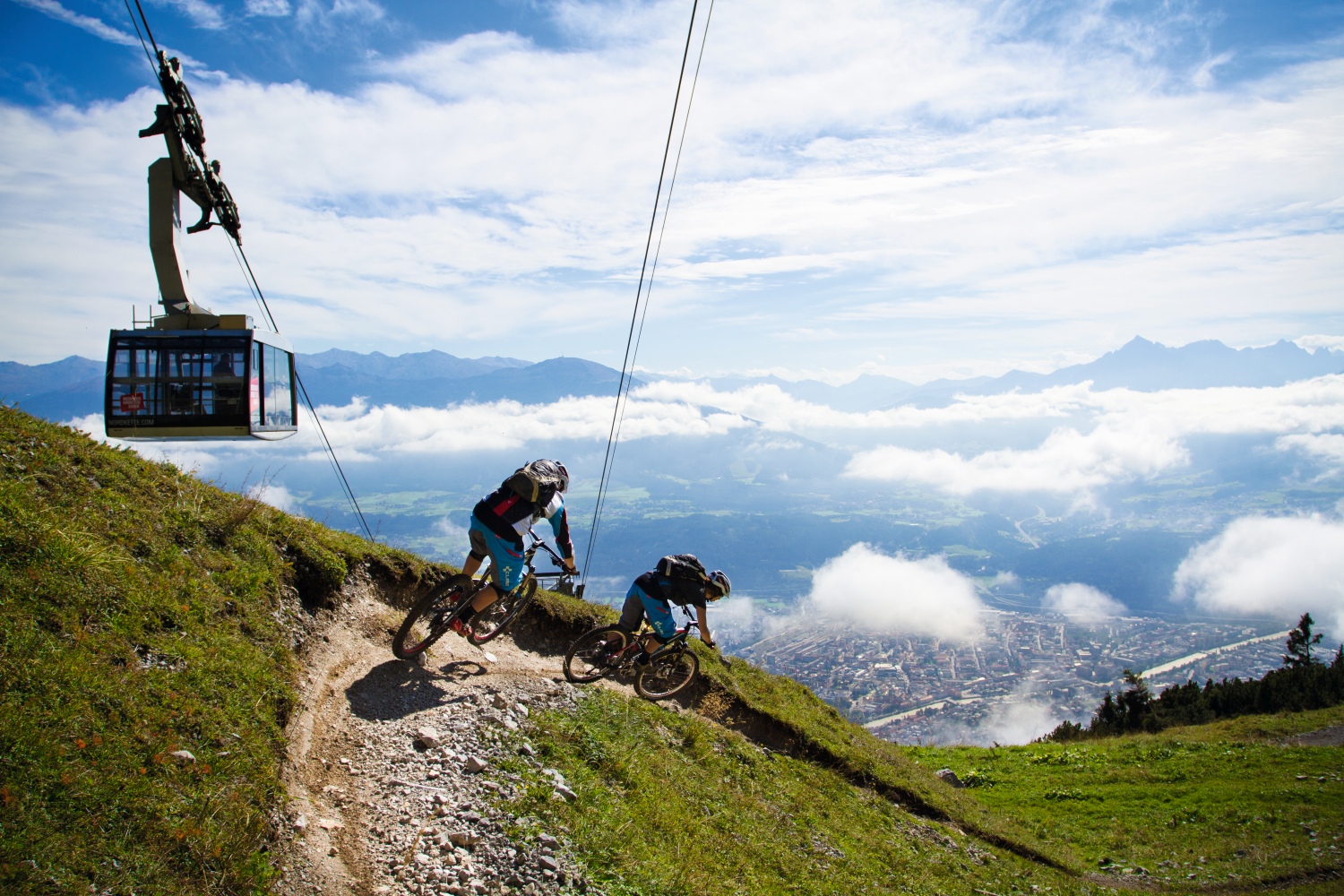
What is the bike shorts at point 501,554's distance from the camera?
923 centimetres

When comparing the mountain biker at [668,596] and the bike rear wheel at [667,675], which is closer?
the mountain biker at [668,596]

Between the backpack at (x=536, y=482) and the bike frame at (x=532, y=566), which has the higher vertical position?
the backpack at (x=536, y=482)

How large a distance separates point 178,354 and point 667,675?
10.9 metres

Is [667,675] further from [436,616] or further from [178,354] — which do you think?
[178,354]

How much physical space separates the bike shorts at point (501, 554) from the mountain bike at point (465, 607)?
0.11 m

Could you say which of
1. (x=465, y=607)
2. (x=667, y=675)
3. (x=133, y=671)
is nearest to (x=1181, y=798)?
(x=667, y=675)

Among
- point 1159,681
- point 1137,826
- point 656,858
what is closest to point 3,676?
point 656,858

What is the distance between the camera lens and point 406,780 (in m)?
6.31

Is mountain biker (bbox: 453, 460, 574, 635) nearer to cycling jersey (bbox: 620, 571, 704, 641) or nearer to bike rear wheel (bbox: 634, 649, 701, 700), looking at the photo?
cycling jersey (bbox: 620, 571, 704, 641)

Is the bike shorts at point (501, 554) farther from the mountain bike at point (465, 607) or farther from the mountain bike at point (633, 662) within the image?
the mountain bike at point (633, 662)

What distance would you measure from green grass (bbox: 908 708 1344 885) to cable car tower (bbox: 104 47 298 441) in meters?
19.5

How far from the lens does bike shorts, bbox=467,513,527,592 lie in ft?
30.3

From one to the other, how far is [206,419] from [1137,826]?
75.9ft

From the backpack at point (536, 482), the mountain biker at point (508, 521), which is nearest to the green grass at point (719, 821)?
the mountain biker at point (508, 521)
